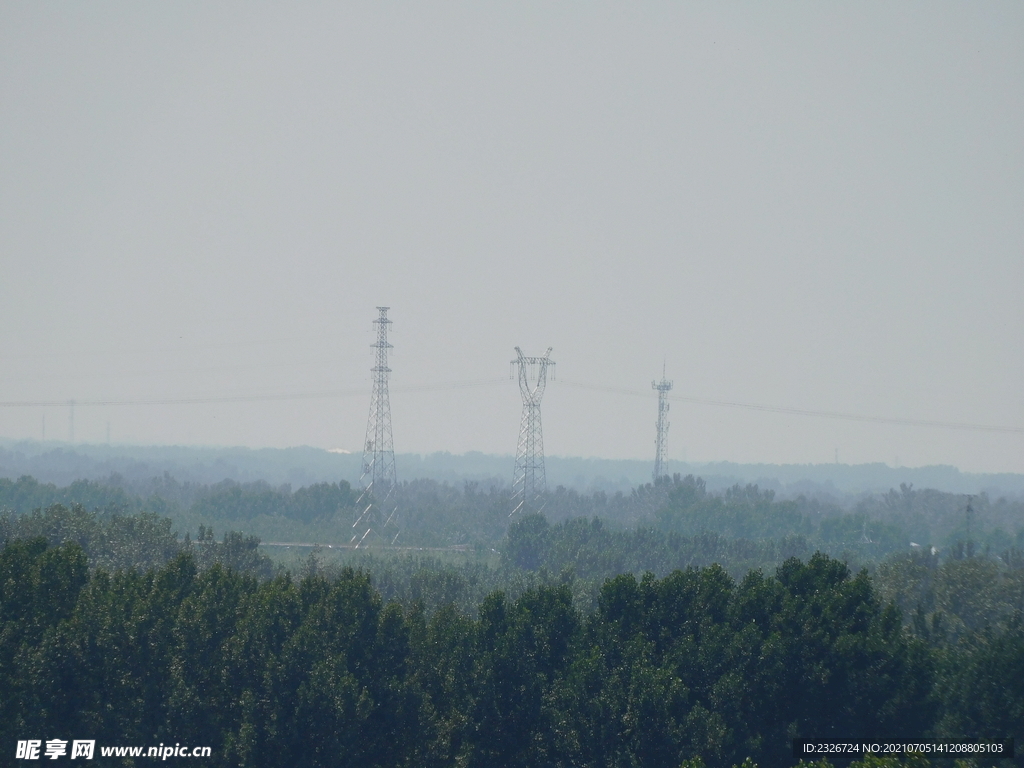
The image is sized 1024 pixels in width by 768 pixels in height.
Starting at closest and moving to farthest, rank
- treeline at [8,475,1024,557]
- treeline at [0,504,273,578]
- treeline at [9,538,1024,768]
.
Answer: treeline at [9,538,1024,768] → treeline at [0,504,273,578] → treeline at [8,475,1024,557]

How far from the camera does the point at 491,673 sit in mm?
35969

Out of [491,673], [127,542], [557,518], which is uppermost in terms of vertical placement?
[127,542]

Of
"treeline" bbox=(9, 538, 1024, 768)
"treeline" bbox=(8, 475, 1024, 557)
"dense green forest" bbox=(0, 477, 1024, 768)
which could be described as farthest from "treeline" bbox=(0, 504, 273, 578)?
"treeline" bbox=(8, 475, 1024, 557)

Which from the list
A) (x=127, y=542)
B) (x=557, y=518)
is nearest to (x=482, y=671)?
(x=127, y=542)

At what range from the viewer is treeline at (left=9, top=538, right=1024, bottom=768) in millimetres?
33500

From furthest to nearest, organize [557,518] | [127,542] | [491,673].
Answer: [557,518] < [127,542] < [491,673]

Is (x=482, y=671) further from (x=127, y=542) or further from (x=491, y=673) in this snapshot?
(x=127, y=542)

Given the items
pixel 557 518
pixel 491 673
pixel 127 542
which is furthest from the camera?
pixel 557 518

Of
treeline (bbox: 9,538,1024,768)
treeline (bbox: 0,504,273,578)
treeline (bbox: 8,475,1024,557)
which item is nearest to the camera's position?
treeline (bbox: 9,538,1024,768)

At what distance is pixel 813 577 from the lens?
3803 cm

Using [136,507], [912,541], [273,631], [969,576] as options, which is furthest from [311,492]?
[273,631]

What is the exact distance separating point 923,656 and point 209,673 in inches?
883

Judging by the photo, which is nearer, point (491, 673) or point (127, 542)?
point (491, 673)

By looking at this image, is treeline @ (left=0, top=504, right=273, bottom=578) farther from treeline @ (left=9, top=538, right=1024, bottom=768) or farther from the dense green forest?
treeline @ (left=9, top=538, right=1024, bottom=768)
